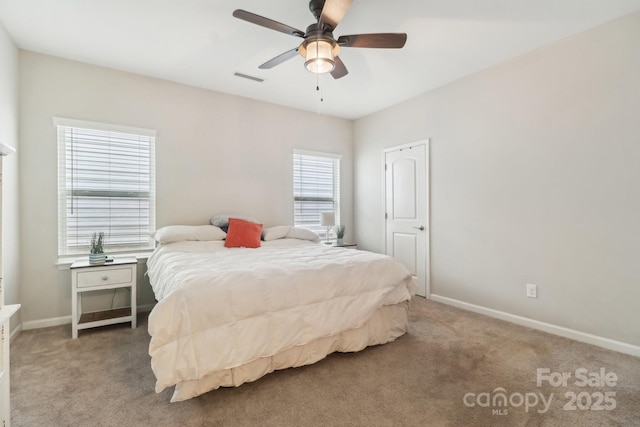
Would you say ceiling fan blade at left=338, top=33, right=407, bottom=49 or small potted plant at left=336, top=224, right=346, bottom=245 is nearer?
ceiling fan blade at left=338, top=33, right=407, bottom=49

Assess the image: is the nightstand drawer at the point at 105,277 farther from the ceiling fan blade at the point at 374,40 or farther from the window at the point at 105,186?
the ceiling fan blade at the point at 374,40

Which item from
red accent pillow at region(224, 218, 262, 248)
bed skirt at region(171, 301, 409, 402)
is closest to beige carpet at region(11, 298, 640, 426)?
bed skirt at region(171, 301, 409, 402)

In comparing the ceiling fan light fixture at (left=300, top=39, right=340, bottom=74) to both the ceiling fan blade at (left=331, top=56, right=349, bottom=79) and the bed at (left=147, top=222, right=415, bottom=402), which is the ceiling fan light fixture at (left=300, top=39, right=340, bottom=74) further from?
the bed at (left=147, top=222, right=415, bottom=402)

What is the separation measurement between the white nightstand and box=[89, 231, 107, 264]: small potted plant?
0.07 meters

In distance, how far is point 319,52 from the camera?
2.17 m

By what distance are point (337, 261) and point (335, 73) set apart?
1.61 meters

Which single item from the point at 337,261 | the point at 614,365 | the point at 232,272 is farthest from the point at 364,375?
the point at 614,365

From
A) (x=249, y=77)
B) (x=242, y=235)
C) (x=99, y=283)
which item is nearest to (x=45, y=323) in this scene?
(x=99, y=283)

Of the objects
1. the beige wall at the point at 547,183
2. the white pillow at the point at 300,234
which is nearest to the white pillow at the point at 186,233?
the white pillow at the point at 300,234

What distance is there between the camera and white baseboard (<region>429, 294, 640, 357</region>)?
8.12 feet

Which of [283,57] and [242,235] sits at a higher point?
[283,57]

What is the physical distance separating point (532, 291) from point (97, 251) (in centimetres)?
435

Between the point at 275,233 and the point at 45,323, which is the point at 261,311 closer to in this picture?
the point at 275,233

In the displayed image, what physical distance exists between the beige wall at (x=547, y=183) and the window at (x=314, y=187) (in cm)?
163
